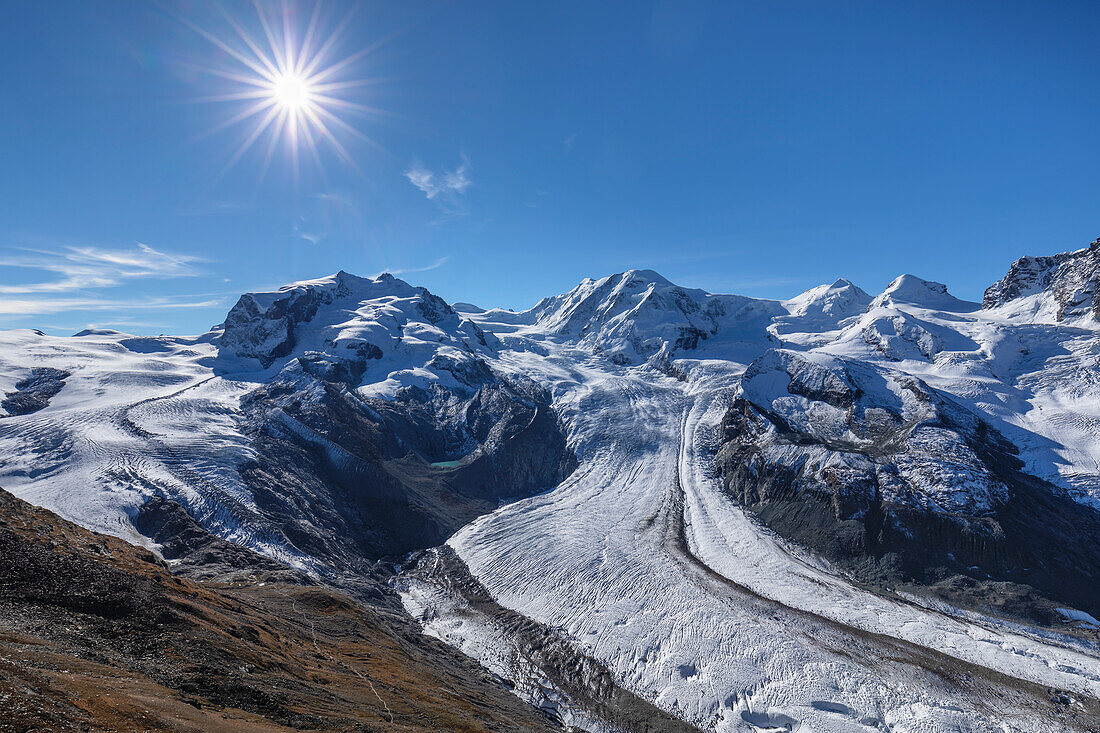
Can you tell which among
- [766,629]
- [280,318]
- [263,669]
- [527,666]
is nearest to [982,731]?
[766,629]

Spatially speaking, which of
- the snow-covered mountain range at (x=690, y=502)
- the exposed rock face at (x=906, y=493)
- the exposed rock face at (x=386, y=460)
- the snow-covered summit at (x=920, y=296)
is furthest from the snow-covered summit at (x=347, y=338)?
the snow-covered summit at (x=920, y=296)

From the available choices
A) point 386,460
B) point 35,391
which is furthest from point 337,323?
point 386,460

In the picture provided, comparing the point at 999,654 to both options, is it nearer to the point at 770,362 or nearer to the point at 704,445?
the point at 704,445

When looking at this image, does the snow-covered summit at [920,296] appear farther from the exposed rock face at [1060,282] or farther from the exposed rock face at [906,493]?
the exposed rock face at [906,493]

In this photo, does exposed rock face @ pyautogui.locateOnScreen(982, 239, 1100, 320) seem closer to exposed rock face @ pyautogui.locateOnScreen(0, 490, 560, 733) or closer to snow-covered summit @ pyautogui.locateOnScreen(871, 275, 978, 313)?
snow-covered summit @ pyautogui.locateOnScreen(871, 275, 978, 313)

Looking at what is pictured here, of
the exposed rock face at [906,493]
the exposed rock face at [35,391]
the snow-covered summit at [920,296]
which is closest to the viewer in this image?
the exposed rock face at [906,493]

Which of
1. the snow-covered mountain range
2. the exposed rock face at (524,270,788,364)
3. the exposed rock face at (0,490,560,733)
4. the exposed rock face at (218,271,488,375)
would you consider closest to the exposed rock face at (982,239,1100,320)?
the snow-covered mountain range
